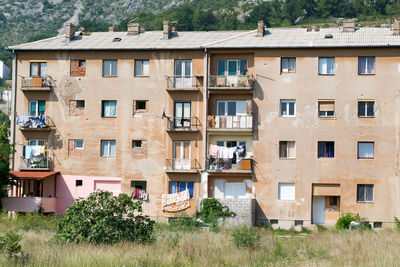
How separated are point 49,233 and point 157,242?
706 centimetres

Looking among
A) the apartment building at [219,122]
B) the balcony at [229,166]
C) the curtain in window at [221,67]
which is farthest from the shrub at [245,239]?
the curtain in window at [221,67]

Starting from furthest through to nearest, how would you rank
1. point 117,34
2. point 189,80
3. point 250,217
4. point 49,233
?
point 117,34 → point 189,80 → point 250,217 → point 49,233

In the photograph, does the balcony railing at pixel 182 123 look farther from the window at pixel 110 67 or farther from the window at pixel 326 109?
the window at pixel 326 109

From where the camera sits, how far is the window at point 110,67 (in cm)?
5134

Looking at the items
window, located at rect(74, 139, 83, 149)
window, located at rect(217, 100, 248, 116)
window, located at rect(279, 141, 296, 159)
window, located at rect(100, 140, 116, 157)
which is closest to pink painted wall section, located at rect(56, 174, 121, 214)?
window, located at rect(100, 140, 116, 157)

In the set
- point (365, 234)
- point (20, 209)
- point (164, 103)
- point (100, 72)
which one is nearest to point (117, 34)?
point (100, 72)

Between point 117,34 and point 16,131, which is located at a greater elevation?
point 117,34

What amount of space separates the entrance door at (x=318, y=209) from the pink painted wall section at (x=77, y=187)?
13854mm

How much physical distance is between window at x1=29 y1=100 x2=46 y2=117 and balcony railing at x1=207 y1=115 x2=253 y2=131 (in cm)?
1263

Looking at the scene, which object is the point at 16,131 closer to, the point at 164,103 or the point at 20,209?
the point at 20,209

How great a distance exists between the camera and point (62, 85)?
51.9 meters

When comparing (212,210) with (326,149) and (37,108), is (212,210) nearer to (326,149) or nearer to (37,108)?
(326,149)

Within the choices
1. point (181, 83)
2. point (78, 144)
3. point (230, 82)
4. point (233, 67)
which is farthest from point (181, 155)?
point (78, 144)

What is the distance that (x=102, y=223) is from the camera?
98.8ft
